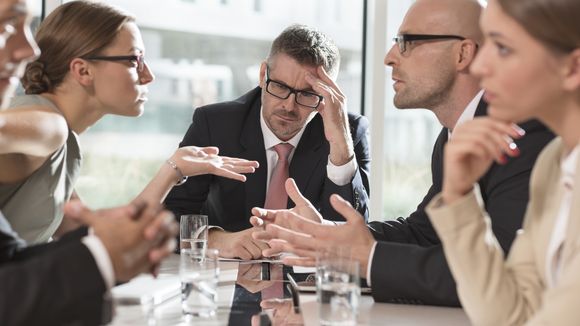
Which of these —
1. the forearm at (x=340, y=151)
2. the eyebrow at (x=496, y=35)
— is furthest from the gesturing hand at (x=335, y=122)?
the eyebrow at (x=496, y=35)

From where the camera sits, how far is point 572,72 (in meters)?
1.74

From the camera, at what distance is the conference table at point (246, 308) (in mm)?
2002

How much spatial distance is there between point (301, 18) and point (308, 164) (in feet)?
6.43

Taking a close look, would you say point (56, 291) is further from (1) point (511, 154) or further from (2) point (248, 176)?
(2) point (248, 176)

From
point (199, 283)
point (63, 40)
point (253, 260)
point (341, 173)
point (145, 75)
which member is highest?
point (63, 40)

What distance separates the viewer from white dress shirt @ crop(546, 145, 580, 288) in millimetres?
1756

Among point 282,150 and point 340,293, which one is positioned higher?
point 282,150

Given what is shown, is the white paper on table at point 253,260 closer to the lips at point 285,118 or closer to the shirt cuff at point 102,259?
the lips at point 285,118

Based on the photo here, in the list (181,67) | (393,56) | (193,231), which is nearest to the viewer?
(193,231)

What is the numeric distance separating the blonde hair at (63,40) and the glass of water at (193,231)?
2.19ft

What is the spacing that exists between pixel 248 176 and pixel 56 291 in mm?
2273

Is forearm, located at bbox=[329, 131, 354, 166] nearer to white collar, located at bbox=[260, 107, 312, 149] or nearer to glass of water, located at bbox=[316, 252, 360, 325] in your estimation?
white collar, located at bbox=[260, 107, 312, 149]

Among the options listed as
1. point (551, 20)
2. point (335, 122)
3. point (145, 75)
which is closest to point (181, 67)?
point (335, 122)

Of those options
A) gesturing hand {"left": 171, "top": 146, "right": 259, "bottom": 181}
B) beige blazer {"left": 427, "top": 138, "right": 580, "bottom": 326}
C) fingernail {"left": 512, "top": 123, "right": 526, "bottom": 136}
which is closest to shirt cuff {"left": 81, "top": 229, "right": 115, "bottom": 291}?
beige blazer {"left": 427, "top": 138, "right": 580, "bottom": 326}
